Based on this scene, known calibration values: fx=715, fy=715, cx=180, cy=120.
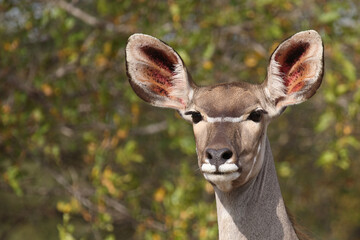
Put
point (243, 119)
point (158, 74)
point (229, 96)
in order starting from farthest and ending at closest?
point (158, 74), point (229, 96), point (243, 119)

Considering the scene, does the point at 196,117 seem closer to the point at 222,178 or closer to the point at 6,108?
the point at 222,178

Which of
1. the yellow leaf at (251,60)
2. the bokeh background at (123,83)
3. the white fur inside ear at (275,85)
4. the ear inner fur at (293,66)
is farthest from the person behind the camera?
the yellow leaf at (251,60)

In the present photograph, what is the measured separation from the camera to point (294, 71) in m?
5.22

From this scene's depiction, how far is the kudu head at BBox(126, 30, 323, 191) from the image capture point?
183 inches

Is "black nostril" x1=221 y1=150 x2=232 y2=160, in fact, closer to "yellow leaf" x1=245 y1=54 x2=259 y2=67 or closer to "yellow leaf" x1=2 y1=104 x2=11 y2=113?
"yellow leaf" x1=2 y1=104 x2=11 y2=113

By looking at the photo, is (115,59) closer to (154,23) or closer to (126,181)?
(154,23)

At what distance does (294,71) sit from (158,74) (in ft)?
3.41

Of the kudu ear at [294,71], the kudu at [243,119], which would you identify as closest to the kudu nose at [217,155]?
the kudu at [243,119]

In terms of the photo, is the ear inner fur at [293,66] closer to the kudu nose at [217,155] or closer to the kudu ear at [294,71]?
the kudu ear at [294,71]

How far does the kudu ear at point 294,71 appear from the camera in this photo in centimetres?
497

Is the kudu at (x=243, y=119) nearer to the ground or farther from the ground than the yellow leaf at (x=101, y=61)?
farther from the ground

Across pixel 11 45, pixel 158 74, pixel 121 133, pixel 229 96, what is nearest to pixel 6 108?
pixel 11 45

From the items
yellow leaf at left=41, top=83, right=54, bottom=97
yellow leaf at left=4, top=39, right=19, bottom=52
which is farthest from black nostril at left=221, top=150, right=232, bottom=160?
yellow leaf at left=4, top=39, right=19, bottom=52

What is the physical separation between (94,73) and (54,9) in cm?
113
